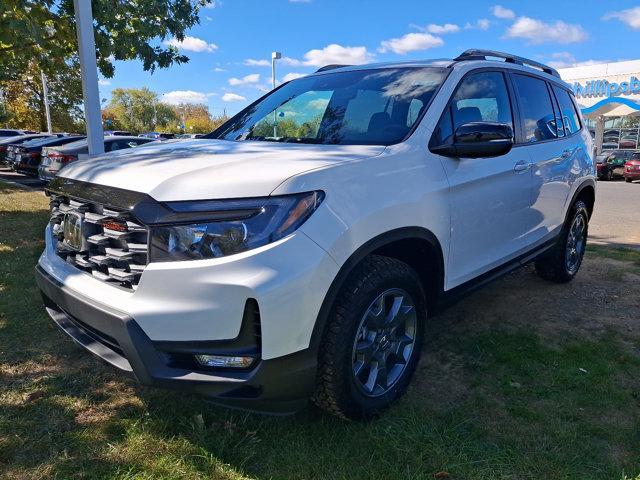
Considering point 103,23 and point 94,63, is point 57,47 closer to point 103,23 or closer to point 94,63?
point 103,23

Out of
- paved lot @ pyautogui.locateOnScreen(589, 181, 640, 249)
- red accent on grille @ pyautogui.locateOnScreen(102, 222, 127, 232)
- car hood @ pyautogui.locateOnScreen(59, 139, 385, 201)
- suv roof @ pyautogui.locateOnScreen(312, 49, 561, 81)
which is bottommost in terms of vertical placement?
paved lot @ pyautogui.locateOnScreen(589, 181, 640, 249)

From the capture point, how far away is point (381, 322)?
A: 2.51 metres

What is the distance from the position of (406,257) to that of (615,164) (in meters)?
24.7

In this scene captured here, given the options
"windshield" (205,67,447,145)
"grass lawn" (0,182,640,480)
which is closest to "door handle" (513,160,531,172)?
"windshield" (205,67,447,145)

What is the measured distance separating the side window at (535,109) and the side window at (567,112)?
28 cm

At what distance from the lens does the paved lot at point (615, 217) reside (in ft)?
26.3

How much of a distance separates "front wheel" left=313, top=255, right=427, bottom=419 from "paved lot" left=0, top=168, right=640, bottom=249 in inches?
242

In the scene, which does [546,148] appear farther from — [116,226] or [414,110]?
[116,226]

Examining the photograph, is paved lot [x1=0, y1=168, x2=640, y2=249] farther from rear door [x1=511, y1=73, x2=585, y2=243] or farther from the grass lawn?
the grass lawn

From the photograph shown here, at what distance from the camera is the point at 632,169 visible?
22.0 meters

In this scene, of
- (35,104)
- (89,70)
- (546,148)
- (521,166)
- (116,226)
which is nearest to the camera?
(116,226)

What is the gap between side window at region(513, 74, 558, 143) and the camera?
12.6ft

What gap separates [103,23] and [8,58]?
2107 millimetres

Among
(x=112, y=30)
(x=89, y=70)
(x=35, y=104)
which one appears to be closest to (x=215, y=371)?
(x=89, y=70)
